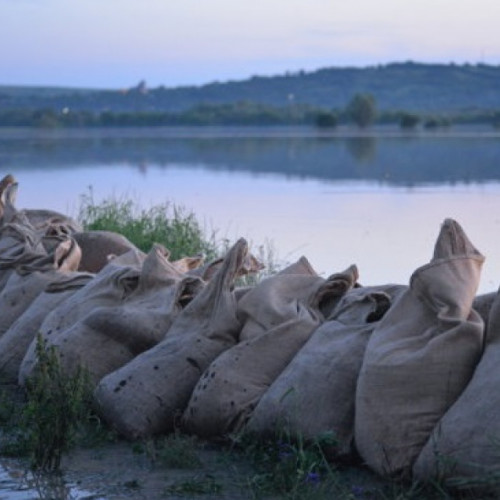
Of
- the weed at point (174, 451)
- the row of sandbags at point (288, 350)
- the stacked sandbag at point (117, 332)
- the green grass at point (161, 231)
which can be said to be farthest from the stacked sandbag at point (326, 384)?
the green grass at point (161, 231)

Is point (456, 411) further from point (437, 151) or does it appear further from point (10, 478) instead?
point (437, 151)

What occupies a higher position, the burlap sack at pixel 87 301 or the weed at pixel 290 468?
the burlap sack at pixel 87 301

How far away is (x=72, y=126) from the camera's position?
6325 centimetres

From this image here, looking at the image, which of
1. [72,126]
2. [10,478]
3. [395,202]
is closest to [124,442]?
[10,478]

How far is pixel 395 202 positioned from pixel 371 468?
13.8m

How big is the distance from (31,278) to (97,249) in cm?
87

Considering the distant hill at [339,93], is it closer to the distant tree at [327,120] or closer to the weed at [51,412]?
the distant tree at [327,120]

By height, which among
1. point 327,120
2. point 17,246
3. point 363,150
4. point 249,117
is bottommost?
point 249,117

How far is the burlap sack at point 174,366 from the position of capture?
5.75 meters

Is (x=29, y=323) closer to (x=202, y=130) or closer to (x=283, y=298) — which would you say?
(x=283, y=298)

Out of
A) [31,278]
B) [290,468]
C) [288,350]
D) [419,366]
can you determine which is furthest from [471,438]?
[31,278]

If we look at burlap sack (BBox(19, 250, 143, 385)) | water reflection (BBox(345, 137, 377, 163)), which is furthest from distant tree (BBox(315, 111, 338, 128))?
burlap sack (BBox(19, 250, 143, 385))

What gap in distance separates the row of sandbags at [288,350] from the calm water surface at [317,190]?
4.46 m

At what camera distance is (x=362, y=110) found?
58344 millimetres
